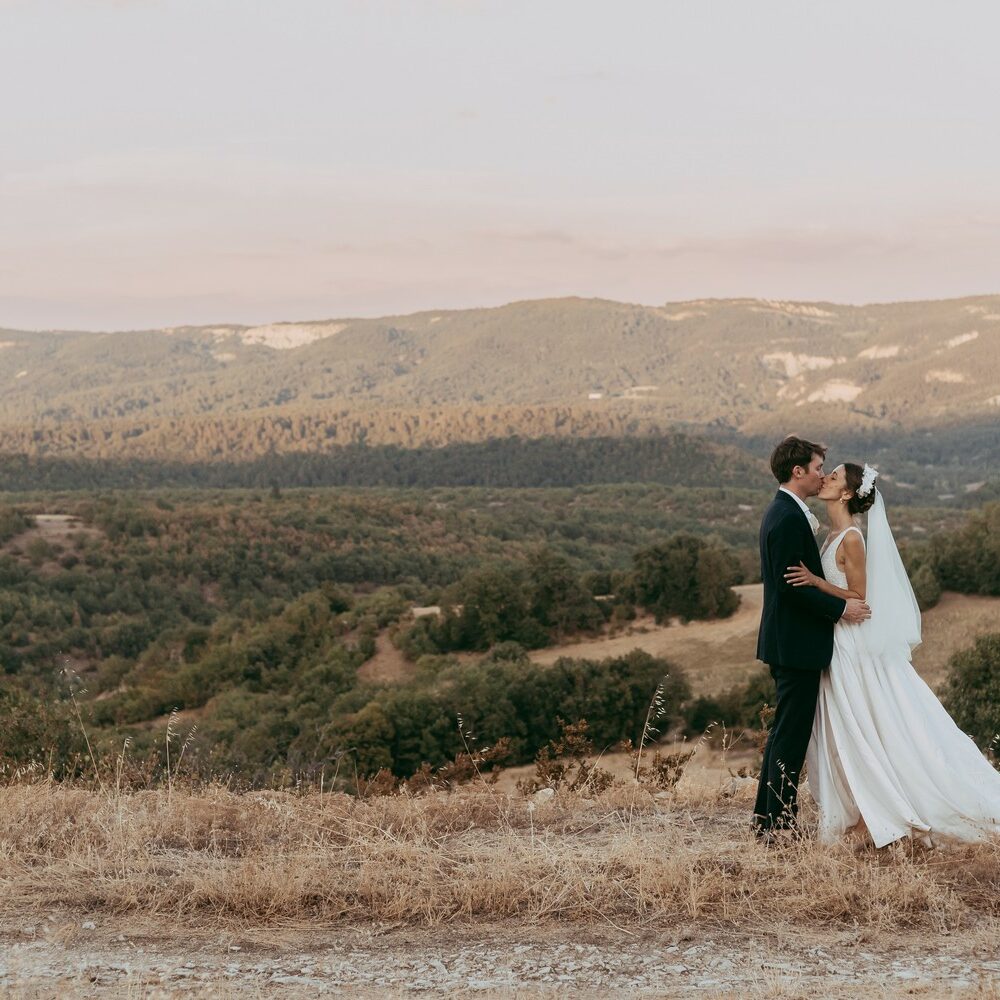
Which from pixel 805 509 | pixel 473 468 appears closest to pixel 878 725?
pixel 805 509

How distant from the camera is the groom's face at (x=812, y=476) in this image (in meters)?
5.36

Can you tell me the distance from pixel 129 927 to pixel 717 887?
7.98 ft

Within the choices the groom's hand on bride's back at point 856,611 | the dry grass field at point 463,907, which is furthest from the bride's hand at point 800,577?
the dry grass field at point 463,907

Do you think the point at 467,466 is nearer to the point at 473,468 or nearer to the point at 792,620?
the point at 473,468

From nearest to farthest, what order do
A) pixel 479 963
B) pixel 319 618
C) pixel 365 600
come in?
pixel 479 963
pixel 319 618
pixel 365 600

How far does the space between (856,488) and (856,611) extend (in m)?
0.59

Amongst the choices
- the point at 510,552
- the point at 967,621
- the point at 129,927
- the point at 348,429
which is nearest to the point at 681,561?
the point at 967,621

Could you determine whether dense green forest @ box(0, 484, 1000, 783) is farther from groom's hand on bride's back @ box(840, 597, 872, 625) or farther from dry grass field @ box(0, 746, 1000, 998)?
groom's hand on bride's back @ box(840, 597, 872, 625)

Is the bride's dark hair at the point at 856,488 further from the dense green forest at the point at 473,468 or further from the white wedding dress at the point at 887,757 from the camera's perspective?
the dense green forest at the point at 473,468

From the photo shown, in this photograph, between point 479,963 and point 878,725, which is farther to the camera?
point 878,725

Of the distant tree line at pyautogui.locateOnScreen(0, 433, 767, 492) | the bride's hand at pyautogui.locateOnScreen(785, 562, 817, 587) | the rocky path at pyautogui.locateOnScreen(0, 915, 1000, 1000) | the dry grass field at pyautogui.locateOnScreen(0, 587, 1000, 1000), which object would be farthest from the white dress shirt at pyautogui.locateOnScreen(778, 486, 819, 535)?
the distant tree line at pyautogui.locateOnScreen(0, 433, 767, 492)

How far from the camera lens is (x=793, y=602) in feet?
17.4

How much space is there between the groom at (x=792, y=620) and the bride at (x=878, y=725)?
85 mm

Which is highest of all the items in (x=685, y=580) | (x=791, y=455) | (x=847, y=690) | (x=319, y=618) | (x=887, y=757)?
(x=791, y=455)
